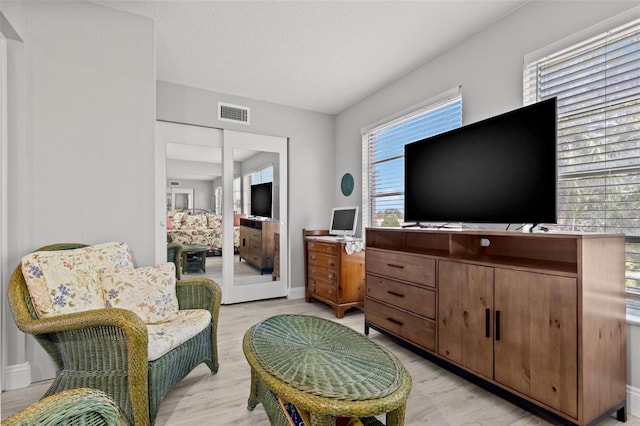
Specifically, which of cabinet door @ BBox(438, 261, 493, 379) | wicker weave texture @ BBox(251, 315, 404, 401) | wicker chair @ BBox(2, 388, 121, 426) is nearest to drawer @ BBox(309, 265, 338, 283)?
cabinet door @ BBox(438, 261, 493, 379)

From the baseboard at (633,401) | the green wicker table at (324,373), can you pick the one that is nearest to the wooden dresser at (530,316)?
the baseboard at (633,401)

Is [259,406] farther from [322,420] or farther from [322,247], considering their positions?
[322,247]

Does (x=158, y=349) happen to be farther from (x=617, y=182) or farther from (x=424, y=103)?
(x=424, y=103)

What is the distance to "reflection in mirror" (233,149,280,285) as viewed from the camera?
3881mm

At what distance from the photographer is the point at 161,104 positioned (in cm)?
344

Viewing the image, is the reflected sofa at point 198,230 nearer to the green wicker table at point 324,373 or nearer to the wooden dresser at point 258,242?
the wooden dresser at point 258,242

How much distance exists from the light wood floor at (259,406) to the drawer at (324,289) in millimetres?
1163

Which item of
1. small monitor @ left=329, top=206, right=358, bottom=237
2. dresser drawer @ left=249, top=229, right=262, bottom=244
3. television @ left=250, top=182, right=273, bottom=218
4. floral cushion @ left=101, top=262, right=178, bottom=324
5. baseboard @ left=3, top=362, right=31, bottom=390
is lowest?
baseboard @ left=3, top=362, right=31, bottom=390

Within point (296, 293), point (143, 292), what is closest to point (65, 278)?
point (143, 292)

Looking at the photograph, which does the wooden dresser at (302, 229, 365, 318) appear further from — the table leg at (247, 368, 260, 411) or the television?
the table leg at (247, 368, 260, 411)

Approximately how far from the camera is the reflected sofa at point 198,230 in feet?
11.4

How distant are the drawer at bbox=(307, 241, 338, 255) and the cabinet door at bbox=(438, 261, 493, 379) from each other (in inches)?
59.0

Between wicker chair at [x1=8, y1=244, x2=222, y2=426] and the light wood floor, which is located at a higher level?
wicker chair at [x1=8, y1=244, x2=222, y2=426]

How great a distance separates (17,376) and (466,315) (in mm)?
2873
